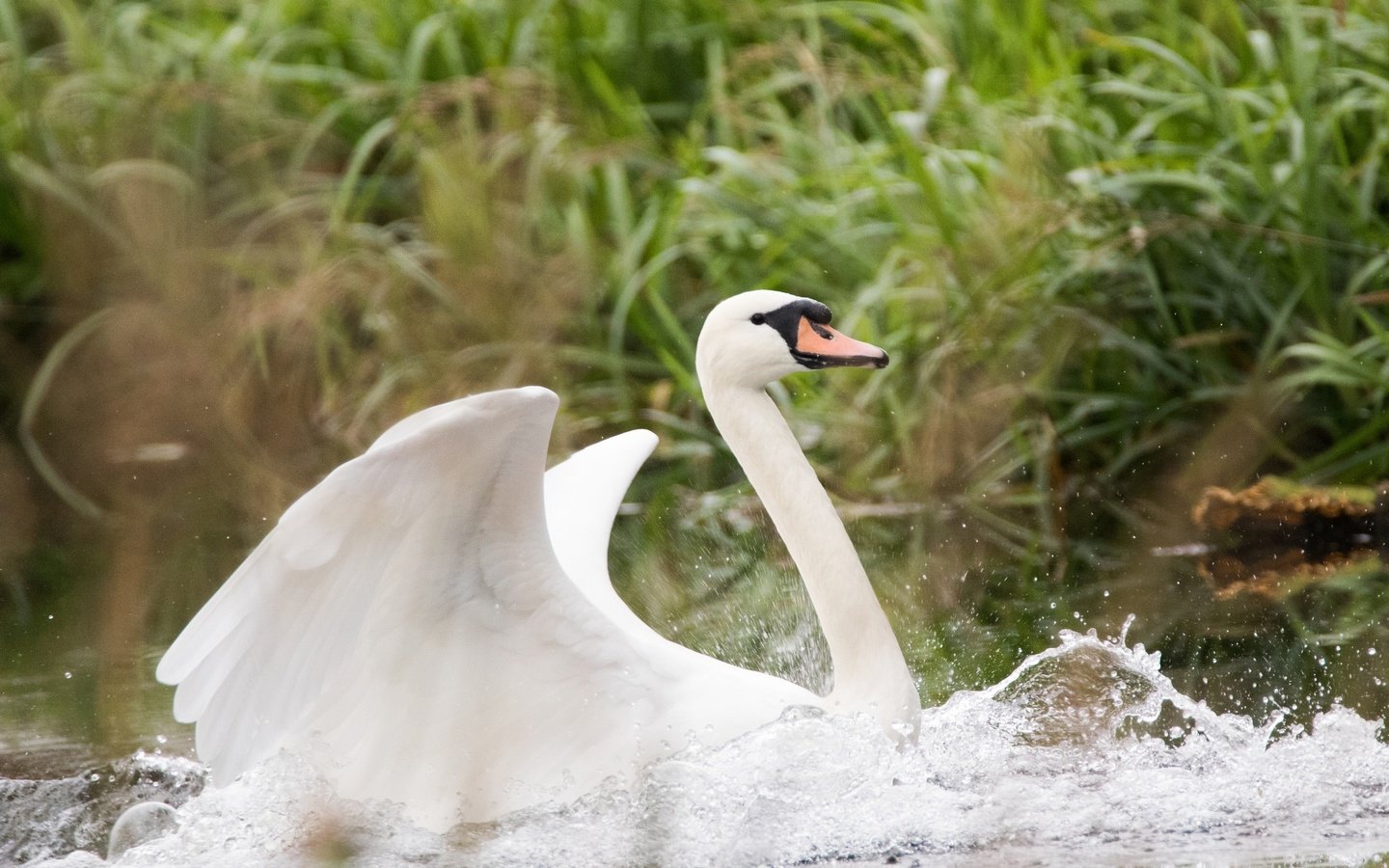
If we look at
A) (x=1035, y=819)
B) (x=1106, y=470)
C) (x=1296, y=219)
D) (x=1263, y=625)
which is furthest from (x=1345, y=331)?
(x=1035, y=819)

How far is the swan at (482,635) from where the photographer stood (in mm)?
3816

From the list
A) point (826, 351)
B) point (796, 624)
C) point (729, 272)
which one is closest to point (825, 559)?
point (826, 351)

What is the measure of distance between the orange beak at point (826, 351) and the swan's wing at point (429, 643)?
779mm

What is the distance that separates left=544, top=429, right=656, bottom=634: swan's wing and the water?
567mm

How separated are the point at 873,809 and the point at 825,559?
0.59 metres

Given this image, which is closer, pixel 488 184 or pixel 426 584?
pixel 426 584

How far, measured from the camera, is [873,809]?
4.15 metres

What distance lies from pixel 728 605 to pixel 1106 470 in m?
2.03

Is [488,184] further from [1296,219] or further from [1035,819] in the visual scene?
[1035,819]

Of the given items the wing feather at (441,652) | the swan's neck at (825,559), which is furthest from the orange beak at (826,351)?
the wing feather at (441,652)

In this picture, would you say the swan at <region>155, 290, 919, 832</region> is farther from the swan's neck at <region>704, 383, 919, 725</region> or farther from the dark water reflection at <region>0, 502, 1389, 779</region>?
the dark water reflection at <region>0, 502, 1389, 779</region>

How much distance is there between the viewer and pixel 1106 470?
24.5 feet

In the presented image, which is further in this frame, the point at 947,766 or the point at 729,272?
the point at 729,272

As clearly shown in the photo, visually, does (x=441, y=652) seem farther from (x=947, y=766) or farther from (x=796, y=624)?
(x=796, y=624)
